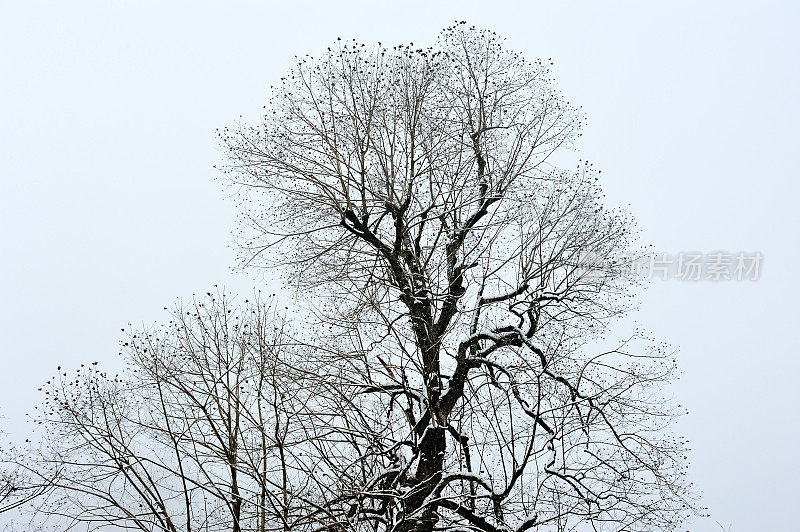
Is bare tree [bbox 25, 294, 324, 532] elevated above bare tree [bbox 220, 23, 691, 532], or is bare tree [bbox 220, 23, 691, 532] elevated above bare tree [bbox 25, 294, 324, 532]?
bare tree [bbox 220, 23, 691, 532]

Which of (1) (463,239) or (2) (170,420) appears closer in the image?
(2) (170,420)

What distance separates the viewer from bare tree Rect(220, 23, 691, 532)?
731 centimetres

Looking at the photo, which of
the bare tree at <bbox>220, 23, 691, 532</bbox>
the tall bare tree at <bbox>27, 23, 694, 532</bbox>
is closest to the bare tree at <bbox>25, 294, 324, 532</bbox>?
the tall bare tree at <bbox>27, 23, 694, 532</bbox>

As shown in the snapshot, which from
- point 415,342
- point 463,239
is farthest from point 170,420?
point 463,239

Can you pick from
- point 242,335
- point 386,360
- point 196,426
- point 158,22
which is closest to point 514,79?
point 386,360

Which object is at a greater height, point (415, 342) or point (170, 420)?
point (415, 342)

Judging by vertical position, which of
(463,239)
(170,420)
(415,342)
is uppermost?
(463,239)

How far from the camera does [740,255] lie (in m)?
13.4

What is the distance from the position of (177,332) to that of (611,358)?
4923 mm

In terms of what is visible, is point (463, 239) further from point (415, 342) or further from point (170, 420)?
point (170, 420)

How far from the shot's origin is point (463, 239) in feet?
29.2

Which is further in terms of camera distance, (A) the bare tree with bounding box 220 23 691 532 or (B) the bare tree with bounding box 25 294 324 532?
(A) the bare tree with bounding box 220 23 691 532

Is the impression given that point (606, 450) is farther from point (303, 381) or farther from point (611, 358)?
point (303, 381)

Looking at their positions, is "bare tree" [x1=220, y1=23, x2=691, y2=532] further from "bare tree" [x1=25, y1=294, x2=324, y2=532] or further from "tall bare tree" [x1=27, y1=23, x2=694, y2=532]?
"bare tree" [x1=25, y1=294, x2=324, y2=532]
